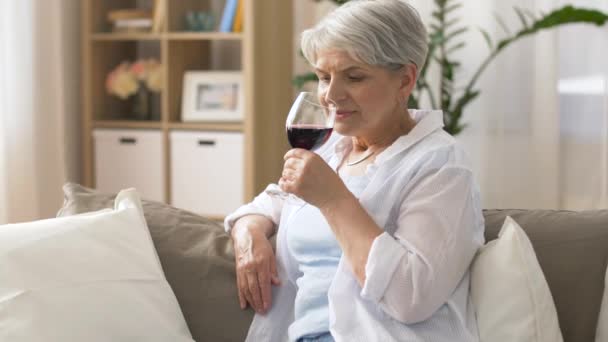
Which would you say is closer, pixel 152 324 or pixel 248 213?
pixel 152 324

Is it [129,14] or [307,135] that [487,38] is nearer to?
[129,14]

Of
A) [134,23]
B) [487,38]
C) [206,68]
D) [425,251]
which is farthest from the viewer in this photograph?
[206,68]

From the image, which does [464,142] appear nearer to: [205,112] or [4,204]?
[205,112]

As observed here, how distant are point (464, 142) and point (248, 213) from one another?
91.9 inches

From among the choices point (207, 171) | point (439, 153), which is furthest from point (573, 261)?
point (207, 171)

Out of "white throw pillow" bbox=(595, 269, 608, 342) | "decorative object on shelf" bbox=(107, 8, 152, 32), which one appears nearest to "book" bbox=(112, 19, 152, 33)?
"decorative object on shelf" bbox=(107, 8, 152, 32)

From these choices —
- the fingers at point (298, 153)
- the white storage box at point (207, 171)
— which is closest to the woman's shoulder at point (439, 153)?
the fingers at point (298, 153)

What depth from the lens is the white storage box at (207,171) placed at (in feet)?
14.1

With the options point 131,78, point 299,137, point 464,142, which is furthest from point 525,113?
point 299,137

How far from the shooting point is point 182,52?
451cm

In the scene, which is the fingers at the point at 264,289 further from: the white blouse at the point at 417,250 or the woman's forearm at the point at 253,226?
the white blouse at the point at 417,250

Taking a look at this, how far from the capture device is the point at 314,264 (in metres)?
1.86

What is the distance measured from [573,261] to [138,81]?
125 inches

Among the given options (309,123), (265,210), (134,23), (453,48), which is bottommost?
(265,210)
